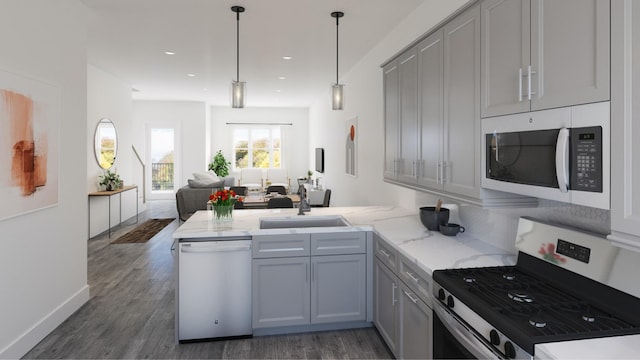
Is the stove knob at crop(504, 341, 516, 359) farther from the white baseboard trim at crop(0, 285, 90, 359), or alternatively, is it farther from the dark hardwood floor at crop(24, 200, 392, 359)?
the white baseboard trim at crop(0, 285, 90, 359)

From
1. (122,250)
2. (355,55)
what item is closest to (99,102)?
(122,250)

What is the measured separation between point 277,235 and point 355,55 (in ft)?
12.0

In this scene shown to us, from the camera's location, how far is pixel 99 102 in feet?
21.9

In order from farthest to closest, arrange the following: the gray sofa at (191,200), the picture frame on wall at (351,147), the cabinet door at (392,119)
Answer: the gray sofa at (191,200) < the picture frame on wall at (351,147) < the cabinet door at (392,119)

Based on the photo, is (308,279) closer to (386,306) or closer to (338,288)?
(338,288)

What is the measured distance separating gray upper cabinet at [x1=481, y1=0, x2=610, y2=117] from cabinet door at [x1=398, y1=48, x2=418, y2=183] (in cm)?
88

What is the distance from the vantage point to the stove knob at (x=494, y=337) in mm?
1412

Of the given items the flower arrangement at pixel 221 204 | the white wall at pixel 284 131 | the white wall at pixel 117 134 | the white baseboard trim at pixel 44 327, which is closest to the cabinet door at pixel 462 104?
the flower arrangement at pixel 221 204

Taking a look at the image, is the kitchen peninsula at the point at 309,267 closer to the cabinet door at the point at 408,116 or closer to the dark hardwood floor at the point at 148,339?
the dark hardwood floor at the point at 148,339

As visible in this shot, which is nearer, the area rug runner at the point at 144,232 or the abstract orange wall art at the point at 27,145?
the abstract orange wall art at the point at 27,145

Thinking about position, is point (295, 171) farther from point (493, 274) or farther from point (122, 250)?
point (493, 274)

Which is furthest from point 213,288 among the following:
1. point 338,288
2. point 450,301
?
point 450,301

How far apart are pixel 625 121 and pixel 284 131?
1156 centimetres

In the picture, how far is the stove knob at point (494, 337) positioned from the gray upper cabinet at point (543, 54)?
88cm
